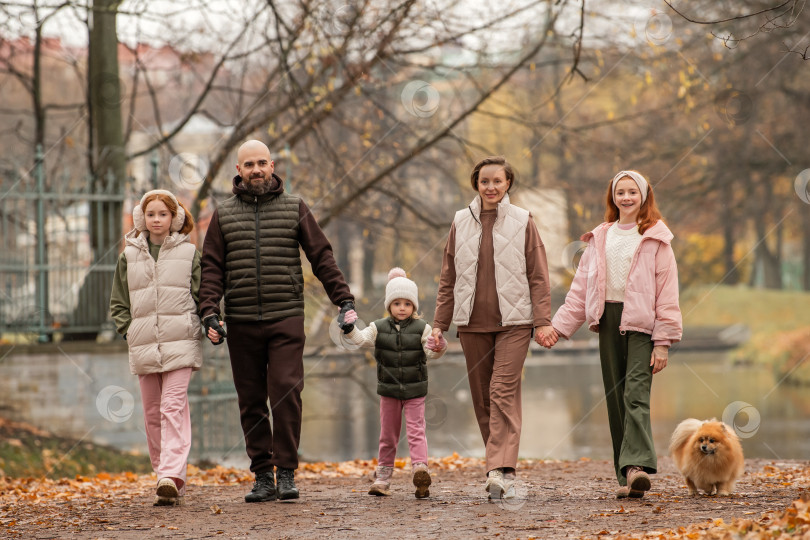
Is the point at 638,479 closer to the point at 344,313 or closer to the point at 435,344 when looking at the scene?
the point at 435,344

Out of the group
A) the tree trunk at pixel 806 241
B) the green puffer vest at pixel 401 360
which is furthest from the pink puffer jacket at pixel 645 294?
the tree trunk at pixel 806 241

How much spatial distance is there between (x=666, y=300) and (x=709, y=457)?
3.20 ft

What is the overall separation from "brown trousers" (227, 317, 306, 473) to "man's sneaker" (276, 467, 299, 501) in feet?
0.23

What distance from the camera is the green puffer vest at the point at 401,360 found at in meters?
6.18

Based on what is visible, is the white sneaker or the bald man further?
the bald man

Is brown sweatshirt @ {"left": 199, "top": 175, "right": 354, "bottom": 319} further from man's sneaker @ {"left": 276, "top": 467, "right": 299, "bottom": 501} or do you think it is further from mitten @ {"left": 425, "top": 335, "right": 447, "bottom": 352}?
man's sneaker @ {"left": 276, "top": 467, "right": 299, "bottom": 501}

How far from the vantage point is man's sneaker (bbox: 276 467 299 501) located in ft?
20.2

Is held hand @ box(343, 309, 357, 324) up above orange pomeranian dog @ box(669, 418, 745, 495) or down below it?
above

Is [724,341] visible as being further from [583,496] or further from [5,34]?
[583,496]

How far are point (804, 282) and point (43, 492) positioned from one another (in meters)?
34.4

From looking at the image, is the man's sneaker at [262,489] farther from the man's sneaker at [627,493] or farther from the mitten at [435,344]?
the man's sneaker at [627,493]

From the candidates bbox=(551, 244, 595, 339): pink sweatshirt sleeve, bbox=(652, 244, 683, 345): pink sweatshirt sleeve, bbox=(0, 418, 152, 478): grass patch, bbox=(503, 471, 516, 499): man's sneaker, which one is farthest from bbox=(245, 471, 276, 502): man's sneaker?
bbox=(0, 418, 152, 478): grass patch

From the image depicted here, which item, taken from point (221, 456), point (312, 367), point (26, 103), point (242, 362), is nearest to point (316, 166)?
point (312, 367)

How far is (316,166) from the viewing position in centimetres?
1304
